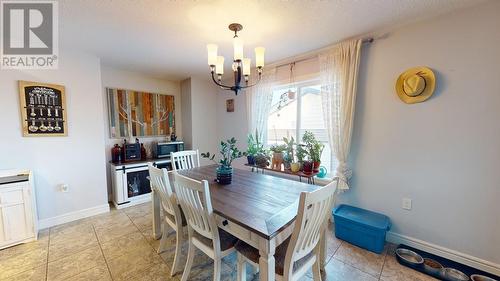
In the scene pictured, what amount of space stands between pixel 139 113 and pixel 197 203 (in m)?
2.85

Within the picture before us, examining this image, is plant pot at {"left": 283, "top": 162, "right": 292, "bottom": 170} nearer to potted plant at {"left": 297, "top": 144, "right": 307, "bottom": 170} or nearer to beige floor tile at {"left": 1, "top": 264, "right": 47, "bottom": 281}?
potted plant at {"left": 297, "top": 144, "right": 307, "bottom": 170}

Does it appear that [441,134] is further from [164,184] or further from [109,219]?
[109,219]

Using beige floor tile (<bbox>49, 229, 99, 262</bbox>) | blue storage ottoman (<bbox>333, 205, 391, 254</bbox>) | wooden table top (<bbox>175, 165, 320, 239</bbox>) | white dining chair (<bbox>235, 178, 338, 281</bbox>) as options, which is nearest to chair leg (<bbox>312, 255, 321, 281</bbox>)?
white dining chair (<bbox>235, 178, 338, 281</bbox>)

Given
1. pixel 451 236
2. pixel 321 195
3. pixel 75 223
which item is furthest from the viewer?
pixel 75 223

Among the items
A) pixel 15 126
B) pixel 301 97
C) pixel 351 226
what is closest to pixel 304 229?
pixel 351 226

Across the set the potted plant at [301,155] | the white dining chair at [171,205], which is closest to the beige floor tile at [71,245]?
the white dining chair at [171,205]

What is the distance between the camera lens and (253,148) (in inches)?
124

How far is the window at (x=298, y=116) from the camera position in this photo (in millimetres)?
2721

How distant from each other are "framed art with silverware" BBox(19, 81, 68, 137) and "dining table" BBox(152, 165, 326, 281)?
1.62 m

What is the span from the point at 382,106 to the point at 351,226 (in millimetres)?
1309

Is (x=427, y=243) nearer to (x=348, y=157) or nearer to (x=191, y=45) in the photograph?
(x=348, y=157)

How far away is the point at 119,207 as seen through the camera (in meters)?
3.02

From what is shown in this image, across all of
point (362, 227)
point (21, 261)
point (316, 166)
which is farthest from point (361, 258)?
point (21, 261)

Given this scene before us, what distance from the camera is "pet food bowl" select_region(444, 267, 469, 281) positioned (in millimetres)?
1568
